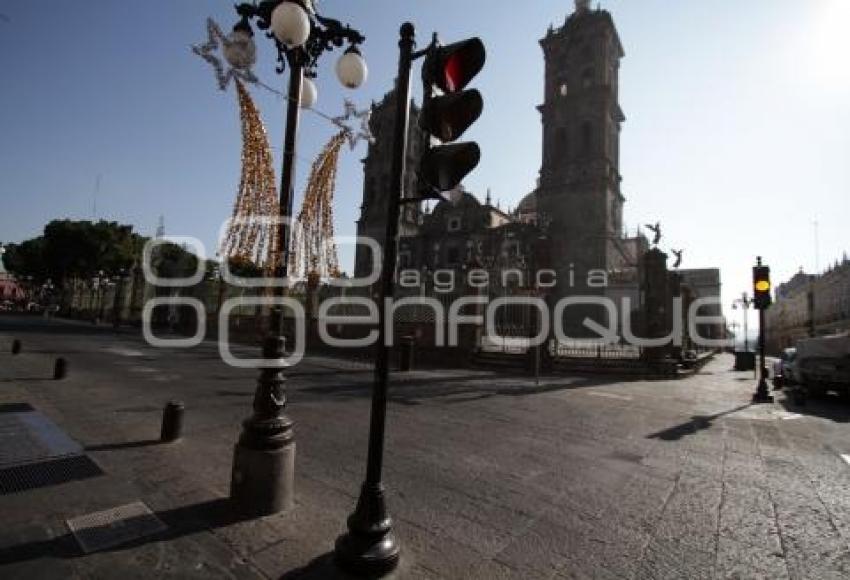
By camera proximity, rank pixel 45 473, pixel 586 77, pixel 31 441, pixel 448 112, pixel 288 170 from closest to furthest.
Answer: pixel 448 112
pixel 288 170
pixel 45 473
pixel 31 441
pixel 586 77

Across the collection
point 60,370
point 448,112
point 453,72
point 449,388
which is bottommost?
point 449,388

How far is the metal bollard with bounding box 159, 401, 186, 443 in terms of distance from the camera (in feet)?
20.5

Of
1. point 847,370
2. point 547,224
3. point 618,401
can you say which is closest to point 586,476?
point 618,401

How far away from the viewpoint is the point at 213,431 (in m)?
6.95

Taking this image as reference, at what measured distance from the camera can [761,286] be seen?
1277 cm

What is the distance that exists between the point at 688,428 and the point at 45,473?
955 cm

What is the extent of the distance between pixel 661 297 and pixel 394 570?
67.1 feet

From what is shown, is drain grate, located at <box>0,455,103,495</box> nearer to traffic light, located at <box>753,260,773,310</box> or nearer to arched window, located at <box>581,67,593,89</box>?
traffic light, located at <box>753,260,773,310</box>

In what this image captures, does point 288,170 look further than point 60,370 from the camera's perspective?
No

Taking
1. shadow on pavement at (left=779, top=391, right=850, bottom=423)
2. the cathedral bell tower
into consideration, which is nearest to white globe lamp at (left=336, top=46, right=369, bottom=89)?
shadow on pavement at (left=779, top=391, right=850, bottom=423)

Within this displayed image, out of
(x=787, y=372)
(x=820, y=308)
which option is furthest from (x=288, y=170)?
(x=820, y=308)

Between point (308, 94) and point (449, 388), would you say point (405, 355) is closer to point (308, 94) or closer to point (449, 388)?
point (449, 388)

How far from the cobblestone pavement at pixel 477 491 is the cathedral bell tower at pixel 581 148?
33.9 meters

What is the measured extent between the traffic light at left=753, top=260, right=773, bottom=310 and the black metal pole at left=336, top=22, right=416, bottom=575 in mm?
13434
